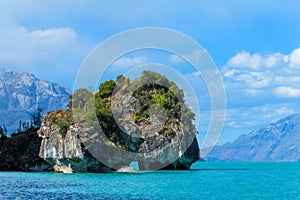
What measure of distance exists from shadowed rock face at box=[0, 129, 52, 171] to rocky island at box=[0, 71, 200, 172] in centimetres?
1380

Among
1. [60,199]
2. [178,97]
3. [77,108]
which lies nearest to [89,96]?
[77,108]

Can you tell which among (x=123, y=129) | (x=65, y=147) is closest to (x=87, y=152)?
(x=65, y=147)

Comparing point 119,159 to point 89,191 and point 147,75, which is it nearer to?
point 147,75

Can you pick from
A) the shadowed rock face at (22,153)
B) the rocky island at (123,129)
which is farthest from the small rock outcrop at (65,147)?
the shadowed rock face at (22,153)

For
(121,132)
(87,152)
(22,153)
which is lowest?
(87,152)

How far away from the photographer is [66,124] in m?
71.5

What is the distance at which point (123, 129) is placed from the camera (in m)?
75.1

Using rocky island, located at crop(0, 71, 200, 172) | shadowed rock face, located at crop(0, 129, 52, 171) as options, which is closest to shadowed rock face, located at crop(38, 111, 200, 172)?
rocky island, located at crop(0, 71, 200, 172)

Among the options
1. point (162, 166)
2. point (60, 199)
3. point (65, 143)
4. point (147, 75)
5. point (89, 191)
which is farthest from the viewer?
point (147, 75)

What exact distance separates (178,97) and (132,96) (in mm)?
8534

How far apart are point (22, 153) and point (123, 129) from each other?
2873cm

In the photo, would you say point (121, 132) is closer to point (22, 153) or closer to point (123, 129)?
point (123, 129)

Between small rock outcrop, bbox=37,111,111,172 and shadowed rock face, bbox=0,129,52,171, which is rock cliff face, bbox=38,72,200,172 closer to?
small rock outcrop, bbox=37,111,111,172

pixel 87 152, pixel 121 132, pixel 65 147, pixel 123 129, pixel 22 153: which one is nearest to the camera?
pixel 87 152
